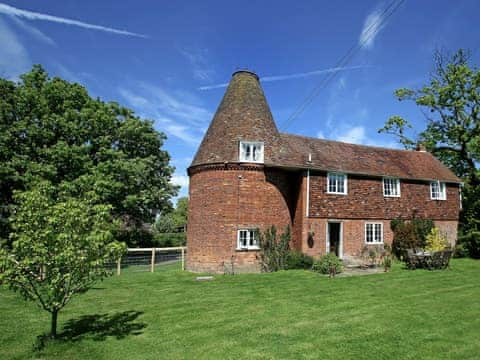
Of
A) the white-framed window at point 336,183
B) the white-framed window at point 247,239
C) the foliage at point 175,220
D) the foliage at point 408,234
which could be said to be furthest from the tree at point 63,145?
the foliage at point 175,220

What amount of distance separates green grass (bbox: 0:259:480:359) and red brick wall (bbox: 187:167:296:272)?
3.35 m

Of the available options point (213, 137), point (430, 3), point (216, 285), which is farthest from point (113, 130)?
point (430, 3)

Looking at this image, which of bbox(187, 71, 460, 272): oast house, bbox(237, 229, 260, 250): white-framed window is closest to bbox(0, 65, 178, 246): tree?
bbox(187, 71, 460, 272): oast house

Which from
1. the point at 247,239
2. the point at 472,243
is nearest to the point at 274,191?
the point at 247,239

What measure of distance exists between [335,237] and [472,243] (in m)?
9.56

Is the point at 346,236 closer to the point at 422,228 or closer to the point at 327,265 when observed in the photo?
the point at 327,265

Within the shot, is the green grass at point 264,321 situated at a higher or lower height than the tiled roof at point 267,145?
lower

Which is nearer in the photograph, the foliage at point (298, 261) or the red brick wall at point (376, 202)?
the foliage at point (298, 261)

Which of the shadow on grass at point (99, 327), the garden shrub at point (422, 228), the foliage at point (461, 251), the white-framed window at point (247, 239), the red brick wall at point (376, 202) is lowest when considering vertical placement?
the shadow on grass at point (99, 327)

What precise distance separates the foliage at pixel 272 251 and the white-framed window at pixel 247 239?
0.92 feet

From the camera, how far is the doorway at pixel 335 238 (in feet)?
59.6

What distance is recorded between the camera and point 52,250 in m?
6.35

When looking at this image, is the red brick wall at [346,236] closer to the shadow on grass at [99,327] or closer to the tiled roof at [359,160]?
the tiled roof at [359,160]

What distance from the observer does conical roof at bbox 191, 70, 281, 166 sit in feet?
58.0
